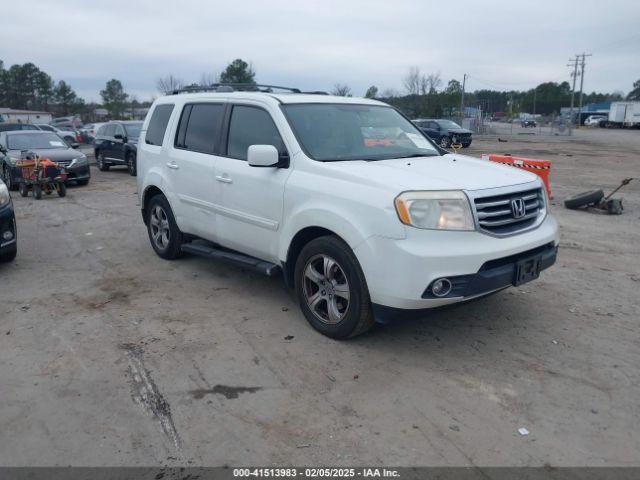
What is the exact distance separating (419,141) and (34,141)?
12276 mm

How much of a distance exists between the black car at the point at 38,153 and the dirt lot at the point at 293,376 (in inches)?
326

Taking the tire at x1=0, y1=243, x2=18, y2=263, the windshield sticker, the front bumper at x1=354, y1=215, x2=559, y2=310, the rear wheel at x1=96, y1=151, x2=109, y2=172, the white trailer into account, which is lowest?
the tire at x1=0, y1=243, x2=18, y2=263

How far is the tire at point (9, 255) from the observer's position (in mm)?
6363

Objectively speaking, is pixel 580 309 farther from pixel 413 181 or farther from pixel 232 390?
pixel 232 390

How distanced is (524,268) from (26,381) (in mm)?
3667

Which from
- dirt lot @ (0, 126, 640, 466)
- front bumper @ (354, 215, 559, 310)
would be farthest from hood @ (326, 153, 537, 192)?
dirt lot @ (0, 126, 640, 466)

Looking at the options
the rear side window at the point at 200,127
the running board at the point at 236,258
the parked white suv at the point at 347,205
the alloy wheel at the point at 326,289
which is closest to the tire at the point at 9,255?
the parked white suv at the point at 347,205

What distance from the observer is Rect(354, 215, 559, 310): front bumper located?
3635 millimetres

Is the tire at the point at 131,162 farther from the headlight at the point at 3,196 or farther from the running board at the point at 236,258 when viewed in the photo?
the running board at the point at 236,258

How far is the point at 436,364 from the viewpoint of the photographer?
13.1 feet

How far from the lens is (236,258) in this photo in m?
5.24

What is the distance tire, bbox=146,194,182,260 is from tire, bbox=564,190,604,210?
7233 mm

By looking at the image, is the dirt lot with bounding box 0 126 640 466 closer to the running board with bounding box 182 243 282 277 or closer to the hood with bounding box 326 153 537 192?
the running board with bounding box 182 243 282 277

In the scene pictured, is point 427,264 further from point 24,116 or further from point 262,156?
point 24,116
